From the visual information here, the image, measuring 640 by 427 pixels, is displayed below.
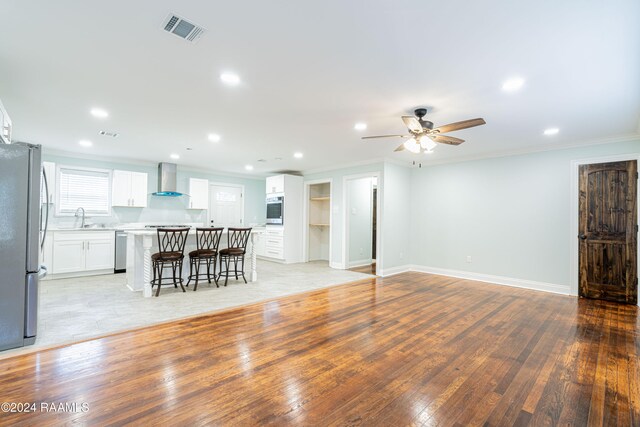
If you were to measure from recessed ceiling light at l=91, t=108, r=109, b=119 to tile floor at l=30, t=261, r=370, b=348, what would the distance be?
94.2 inches

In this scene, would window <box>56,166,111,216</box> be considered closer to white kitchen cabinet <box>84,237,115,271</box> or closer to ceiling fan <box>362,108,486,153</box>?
white kitchen cabinet <box>84,237,115,271</box>

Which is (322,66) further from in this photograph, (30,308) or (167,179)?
(167,179)

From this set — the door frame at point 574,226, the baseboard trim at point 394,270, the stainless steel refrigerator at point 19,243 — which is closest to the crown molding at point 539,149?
the door frame at point 574,226

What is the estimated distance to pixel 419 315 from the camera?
12.0 feet

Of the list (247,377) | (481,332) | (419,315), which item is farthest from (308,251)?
(247,377)

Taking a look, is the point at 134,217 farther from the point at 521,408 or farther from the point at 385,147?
the point at 521,408

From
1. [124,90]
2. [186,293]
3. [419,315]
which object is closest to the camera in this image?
[124,90]

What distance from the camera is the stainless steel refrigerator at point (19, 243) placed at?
2.61 meters

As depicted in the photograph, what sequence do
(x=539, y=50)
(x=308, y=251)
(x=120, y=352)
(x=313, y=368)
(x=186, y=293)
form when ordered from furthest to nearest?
(x=308, y=251) → (x=186, y=293) → (x=120, y=352) → (x=313, y=368) → (x=539, y=50)

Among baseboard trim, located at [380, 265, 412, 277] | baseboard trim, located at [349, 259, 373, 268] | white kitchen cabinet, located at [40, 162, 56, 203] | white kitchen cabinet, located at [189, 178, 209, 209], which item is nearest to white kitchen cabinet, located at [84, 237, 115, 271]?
white kitchen cabinet, located at [40, 162, 56, 203]

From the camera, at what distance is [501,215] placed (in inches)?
215

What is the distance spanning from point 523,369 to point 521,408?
61cm

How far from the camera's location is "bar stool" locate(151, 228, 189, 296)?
4.35m

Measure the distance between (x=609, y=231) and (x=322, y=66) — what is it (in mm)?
4949
